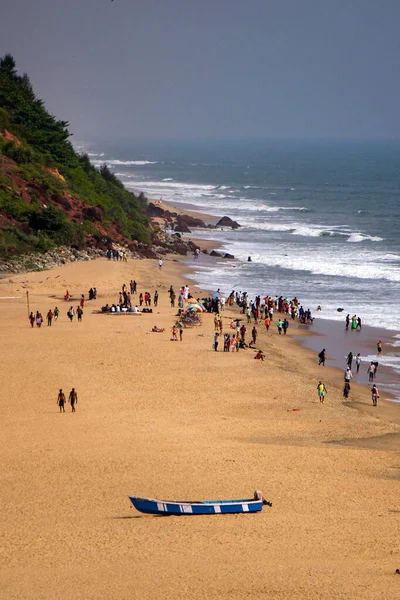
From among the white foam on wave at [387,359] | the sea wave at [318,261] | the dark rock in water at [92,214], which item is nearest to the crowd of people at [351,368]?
the white foam on wave at [387,359]

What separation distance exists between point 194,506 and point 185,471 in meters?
2.43

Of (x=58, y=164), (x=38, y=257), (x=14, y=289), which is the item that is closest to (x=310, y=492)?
(x=14, y=289)

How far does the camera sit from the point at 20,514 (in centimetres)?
1600

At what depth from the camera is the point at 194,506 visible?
15789 millimetres

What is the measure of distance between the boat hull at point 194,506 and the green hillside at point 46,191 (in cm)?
2812

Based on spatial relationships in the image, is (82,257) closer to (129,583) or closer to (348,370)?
(348,370)

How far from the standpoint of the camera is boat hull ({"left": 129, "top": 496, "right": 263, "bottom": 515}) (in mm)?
15672

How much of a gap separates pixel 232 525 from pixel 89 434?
5.80m

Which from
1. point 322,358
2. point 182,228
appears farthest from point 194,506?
point 182,228

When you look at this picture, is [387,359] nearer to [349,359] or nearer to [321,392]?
[349,359]

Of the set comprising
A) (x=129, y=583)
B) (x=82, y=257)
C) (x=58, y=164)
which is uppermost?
(x=58, y=164)

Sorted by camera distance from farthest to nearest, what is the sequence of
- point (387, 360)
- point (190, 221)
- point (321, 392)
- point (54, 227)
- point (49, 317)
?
point (190, 221) → point (54, 227) → point (49, 317) → point (387, 360) → point (321, 392)

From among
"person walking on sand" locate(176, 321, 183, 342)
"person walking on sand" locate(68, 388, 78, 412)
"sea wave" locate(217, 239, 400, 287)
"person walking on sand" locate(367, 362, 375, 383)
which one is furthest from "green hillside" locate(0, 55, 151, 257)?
"person walking on sand" locate(68, 388, 78, 412)

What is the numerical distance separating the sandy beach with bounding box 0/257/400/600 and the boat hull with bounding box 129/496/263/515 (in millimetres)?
141
